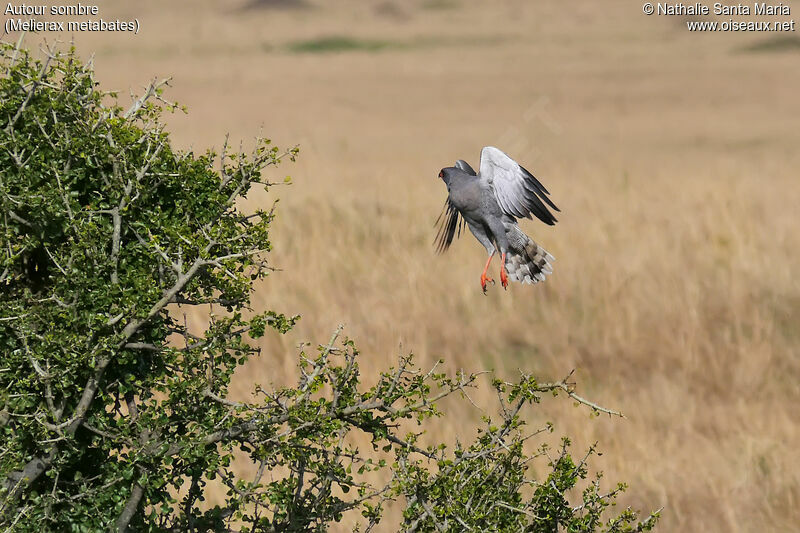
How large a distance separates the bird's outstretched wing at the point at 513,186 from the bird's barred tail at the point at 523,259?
403 mm

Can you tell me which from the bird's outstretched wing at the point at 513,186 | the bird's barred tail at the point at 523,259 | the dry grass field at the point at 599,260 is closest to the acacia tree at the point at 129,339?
the bird's outstretched wing at the point at 513,186

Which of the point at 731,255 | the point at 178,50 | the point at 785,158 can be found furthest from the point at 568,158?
the point at 178,50

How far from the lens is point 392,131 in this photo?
31844 mm

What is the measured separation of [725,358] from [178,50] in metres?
45.1

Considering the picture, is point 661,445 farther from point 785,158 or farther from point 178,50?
point 178,50

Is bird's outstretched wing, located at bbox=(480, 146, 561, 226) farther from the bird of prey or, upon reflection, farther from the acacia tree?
the acacia tree

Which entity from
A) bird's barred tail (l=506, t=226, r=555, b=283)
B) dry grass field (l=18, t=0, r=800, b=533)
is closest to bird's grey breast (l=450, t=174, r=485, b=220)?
bird's barred tail (l=506, t=226, r=555, b=283)

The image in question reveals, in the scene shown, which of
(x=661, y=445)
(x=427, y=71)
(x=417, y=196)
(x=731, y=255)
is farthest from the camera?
(x=427, y=71)

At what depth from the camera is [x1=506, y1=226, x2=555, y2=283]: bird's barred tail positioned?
22.0 ft

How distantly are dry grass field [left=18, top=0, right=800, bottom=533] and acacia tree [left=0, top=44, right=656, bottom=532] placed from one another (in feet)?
14.4

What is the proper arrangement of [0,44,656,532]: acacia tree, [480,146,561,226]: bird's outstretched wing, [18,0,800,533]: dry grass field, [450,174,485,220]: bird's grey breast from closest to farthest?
[0,44,656,532]: acacia tree
[480,146,561,226]: bird's outstretched wing
[450,174,485,220]: bird's grey breast
[18,0,800,533]: dry grass field

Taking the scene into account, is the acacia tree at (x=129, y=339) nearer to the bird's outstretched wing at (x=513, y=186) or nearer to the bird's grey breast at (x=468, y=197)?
the bird's outstretched wing at (x=513, y=186)

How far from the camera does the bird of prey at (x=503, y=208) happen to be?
6.32 meters

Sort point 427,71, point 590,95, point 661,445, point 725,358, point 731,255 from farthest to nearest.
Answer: point 427,71 → point 590,95 → point 731,255 → point 725,358 → point 661,445
